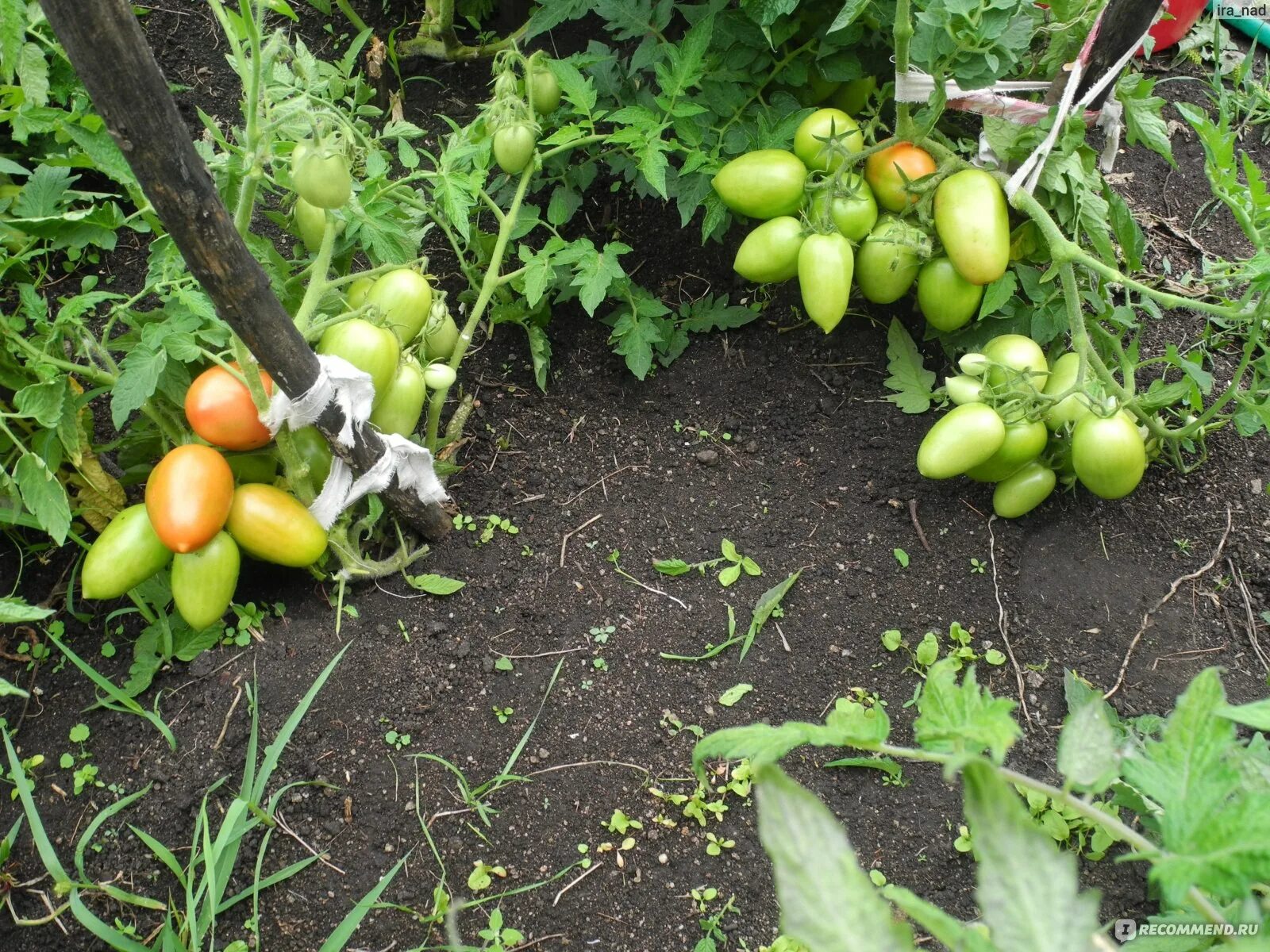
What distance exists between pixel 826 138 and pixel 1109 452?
2.58 ft

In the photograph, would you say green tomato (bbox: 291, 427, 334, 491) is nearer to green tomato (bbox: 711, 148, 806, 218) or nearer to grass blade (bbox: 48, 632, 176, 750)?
grass blade (bbox: 48, 632, 176, 750)

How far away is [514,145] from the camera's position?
5.87 ft

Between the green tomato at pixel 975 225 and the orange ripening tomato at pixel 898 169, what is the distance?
0.22 feet

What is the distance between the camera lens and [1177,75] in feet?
8.84

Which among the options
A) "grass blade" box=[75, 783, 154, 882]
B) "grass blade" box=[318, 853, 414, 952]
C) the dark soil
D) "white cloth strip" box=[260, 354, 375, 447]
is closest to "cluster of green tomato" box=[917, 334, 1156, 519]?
the dark soil

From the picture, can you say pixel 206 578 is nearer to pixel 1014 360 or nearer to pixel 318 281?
pixel 318 281

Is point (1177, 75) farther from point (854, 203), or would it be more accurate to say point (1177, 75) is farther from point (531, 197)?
point (531, 197)

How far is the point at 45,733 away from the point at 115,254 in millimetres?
1171

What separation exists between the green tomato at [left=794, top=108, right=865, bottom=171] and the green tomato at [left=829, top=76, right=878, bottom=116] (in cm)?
23

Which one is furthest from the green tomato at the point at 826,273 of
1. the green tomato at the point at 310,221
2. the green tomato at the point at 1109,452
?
the green tomato at the point at 310,221

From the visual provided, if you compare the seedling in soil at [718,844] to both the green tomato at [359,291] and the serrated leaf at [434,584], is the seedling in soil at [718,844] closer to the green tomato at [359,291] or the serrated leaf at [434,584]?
the serrated leaf at [434,584]

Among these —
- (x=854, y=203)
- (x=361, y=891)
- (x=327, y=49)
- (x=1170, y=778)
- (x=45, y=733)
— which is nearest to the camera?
(x=1170, y=778)

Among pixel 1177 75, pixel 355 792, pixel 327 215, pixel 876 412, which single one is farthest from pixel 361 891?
pixel 1177 75

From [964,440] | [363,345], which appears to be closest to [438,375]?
[363,345]
